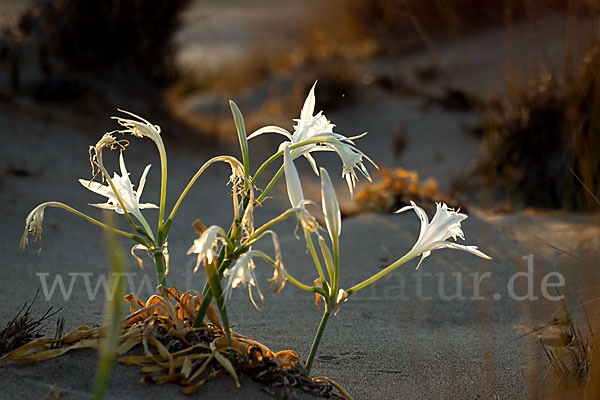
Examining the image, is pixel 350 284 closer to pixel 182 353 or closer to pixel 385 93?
pixel 182 353

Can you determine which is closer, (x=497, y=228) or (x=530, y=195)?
(x=497, y=228)

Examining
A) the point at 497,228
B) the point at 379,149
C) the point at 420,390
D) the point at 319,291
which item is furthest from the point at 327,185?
the point at 379,149

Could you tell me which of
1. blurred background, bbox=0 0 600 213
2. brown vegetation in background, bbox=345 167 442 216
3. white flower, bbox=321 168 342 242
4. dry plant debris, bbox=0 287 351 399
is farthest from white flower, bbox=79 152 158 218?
brown vegetation in background, bbox=345 167 442 216

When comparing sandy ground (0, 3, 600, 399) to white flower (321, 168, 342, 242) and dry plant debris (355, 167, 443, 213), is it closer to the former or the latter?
dry plant debris (355, 167, 443, 213)

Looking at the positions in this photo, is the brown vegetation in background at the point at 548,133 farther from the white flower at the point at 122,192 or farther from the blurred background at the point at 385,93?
the white flower at the point at 122,192

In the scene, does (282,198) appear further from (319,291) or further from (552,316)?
(319,291)

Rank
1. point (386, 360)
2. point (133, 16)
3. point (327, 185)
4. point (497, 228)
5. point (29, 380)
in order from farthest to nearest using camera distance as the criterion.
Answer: point (133, 16) < point (497, 228) < point (386, 360) < point (29, 380) < point (327, 185)

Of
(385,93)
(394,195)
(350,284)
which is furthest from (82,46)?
(350,284)

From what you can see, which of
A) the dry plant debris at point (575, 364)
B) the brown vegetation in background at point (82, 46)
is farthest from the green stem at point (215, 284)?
the brown vegetation in background at point (82, 46)
